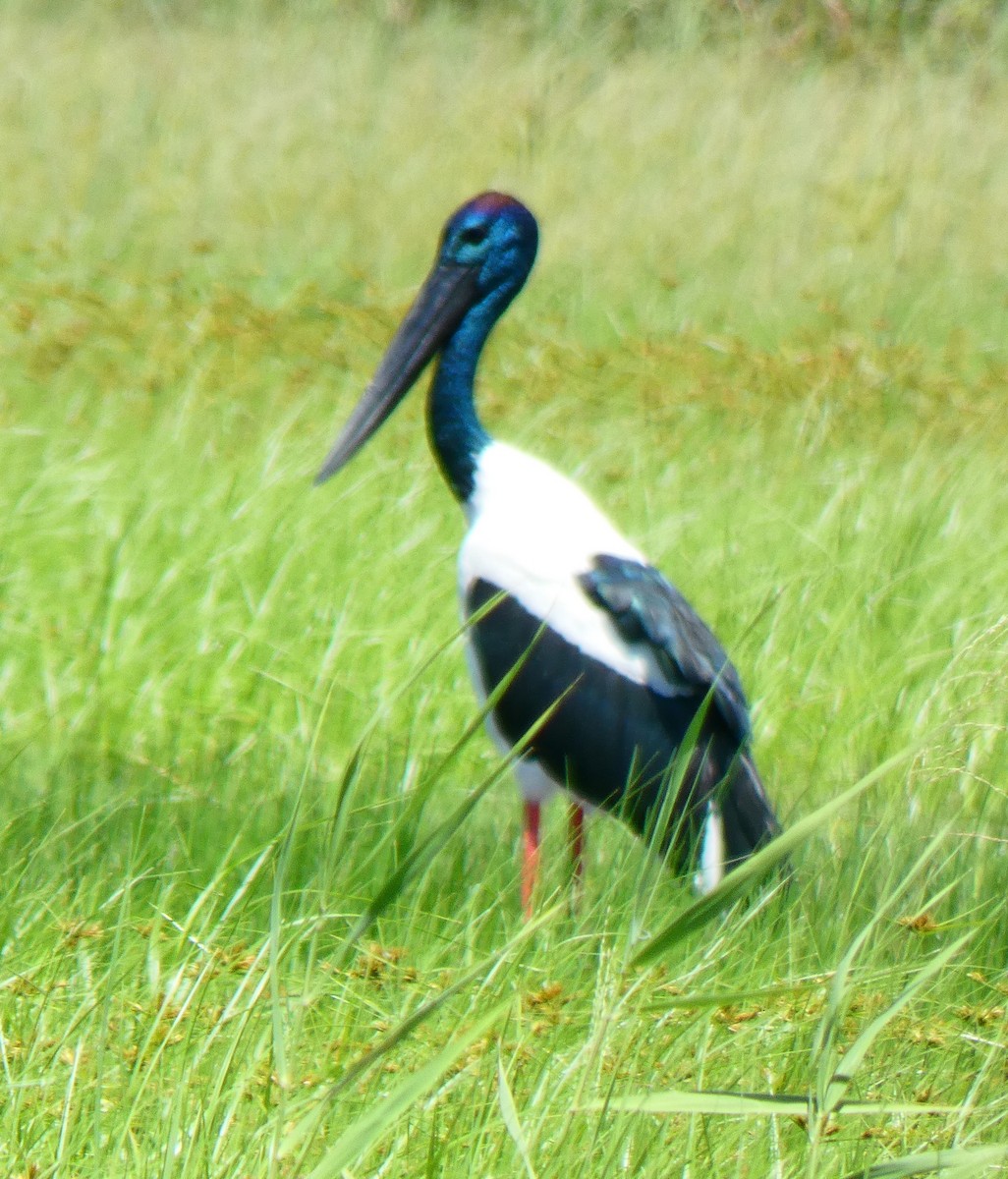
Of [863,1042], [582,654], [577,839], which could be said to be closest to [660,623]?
[582,654]

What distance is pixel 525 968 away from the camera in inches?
80.1

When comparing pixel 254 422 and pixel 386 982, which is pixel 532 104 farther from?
pixel 386 982

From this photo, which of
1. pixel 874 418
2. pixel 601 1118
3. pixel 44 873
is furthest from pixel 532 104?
pixel 601 1118

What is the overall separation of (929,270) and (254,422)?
3198 millimetres

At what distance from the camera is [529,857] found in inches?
105

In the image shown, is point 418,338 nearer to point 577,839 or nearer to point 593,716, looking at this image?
point 593,716

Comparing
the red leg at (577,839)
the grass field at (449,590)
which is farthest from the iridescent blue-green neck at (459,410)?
the red leg at (577,839)

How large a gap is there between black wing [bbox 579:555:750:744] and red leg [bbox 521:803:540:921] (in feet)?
1.03

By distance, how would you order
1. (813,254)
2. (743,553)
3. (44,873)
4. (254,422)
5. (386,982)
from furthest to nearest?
1. (813,254)
2. (254,422)
3. (743,553)
4. (44,873)
5. (386,982)

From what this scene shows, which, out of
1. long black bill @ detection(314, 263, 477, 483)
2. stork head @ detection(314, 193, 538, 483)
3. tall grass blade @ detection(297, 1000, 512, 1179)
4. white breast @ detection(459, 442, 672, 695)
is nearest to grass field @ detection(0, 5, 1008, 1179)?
tall grass blade @ detection(297, 1000, 512, 1179)

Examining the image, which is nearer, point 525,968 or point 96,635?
point 525,968

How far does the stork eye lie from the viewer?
3525 millimetres

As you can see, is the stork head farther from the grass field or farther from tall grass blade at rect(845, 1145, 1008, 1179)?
tall grass blade at rect(845, 1145, 1008, 1179)

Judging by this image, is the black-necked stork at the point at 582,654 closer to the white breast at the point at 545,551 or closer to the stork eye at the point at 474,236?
the white breast at the point at 545,551
